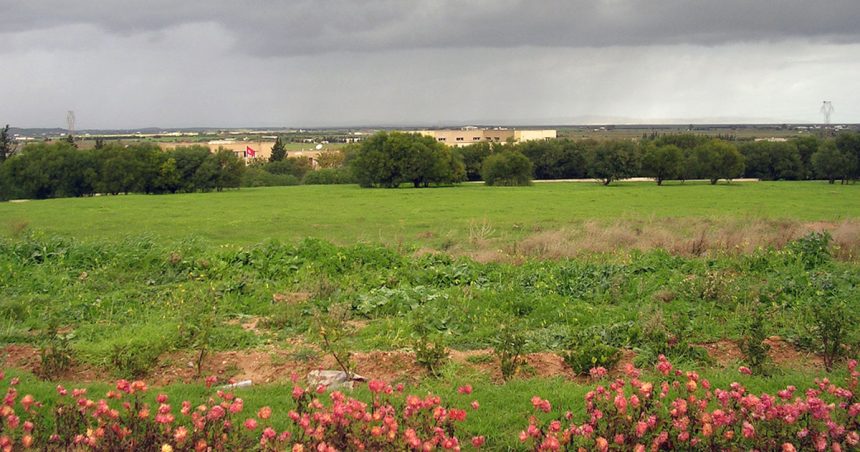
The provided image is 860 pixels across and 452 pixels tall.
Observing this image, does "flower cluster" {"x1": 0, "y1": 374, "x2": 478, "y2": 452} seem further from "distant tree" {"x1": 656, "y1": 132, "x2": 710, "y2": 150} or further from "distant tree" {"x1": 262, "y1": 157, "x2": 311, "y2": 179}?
"distant tree" {"x1": 262, "y1": 157, "x2": 311, "y2": 179}

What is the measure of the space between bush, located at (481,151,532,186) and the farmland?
58.7m

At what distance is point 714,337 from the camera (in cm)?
890

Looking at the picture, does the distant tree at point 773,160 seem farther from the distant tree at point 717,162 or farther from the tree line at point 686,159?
the distant tree at point 717,162

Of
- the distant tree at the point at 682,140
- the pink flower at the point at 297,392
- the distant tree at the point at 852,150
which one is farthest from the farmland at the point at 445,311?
the distant tree at the point at 682,140

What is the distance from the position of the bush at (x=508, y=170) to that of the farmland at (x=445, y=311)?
5874 cm

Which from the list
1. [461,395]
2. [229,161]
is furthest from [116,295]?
[229,161]

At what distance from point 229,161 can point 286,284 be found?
195ft

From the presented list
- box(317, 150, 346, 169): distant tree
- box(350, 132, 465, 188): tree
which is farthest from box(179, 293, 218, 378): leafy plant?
box(317, 150, 346, 169): distant tree

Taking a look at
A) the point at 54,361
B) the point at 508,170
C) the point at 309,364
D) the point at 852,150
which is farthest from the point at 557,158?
the point at 54,361

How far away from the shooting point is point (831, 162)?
230ft

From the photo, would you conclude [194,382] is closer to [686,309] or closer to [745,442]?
[745,442]

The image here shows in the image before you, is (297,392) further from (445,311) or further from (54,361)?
(445,311)

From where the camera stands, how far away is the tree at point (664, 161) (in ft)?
245

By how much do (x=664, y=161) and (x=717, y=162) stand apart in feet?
18.9
